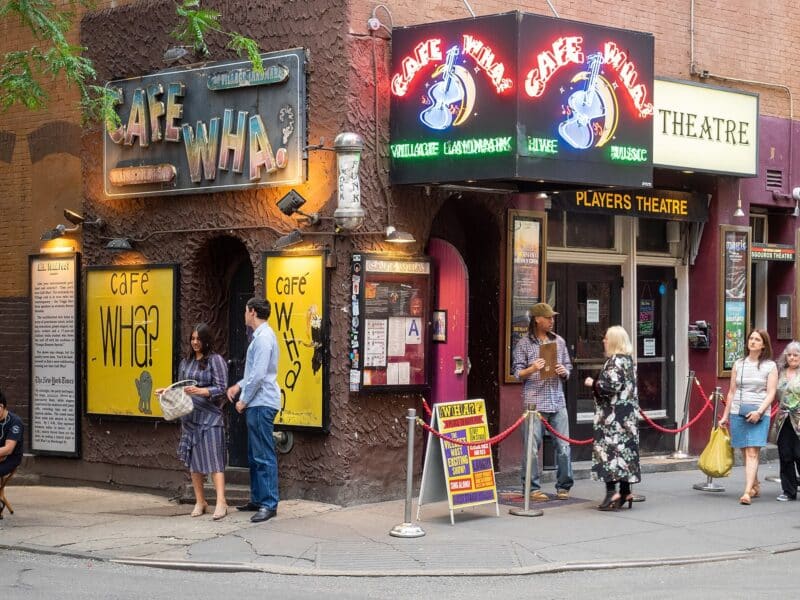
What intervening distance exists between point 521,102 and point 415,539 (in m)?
4.09

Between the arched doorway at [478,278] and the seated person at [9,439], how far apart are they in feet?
15.0

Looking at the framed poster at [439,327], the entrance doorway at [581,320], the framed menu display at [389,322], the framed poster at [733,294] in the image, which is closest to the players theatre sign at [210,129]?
the framed menu display at [389,322]

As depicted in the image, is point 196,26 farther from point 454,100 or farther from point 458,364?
point 458,364

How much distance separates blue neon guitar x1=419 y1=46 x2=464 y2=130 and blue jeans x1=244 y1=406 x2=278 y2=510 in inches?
126

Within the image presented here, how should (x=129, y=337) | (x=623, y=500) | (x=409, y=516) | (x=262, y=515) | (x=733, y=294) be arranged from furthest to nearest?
(x=733, y=294)
(x=129, y=337)
(x=623, y=500)
(x=262, y=515)
(x=409, y=516)

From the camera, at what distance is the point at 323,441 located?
13.0 metres

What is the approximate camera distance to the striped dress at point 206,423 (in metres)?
12.5

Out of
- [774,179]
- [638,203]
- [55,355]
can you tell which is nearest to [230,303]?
[55,355]

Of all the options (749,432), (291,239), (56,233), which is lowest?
(749,432)

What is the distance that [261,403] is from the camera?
39.9ft

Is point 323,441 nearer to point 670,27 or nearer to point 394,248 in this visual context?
point 394,248

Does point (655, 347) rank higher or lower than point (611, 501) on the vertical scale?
higher

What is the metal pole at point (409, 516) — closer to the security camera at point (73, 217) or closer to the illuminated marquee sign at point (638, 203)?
the illuminated marquee sign at point (638, 203)

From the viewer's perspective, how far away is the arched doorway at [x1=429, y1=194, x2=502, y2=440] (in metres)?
14.3
